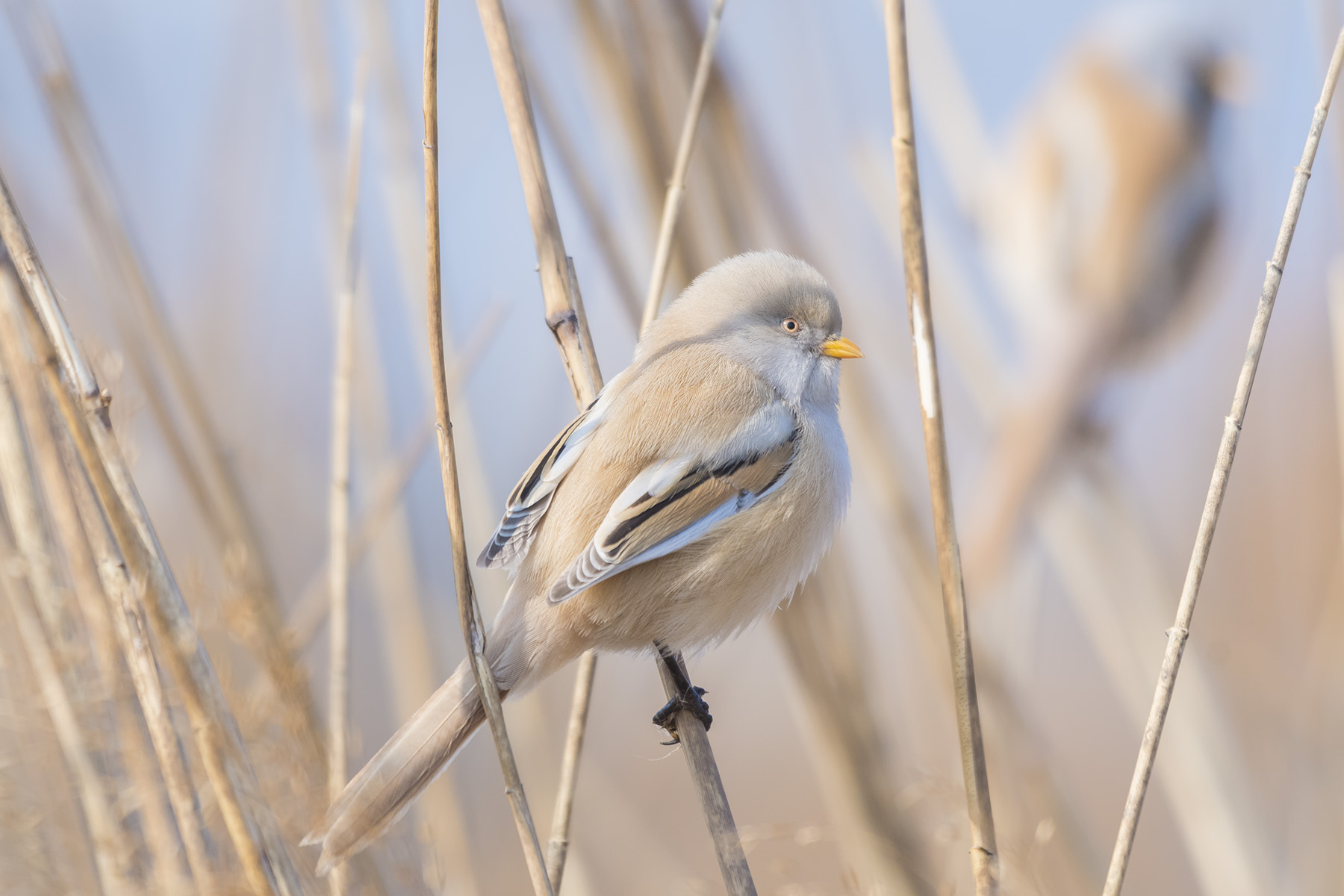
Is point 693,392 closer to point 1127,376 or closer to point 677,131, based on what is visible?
point 677,131

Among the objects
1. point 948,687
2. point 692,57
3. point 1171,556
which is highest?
point 692,57

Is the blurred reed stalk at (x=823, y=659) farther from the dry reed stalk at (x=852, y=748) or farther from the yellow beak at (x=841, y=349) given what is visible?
the yellow beak at (x=841, y=349)

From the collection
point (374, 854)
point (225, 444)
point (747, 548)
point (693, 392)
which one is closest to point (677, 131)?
point (693, 392)

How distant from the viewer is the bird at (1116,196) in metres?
2.80

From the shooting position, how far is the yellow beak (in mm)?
1543

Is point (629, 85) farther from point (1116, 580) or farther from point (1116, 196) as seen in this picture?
point (1116, 196)

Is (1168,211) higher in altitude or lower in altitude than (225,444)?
lower

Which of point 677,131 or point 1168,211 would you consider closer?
point 677,131

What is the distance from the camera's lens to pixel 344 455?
4.90 ft

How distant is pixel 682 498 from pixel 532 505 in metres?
0.23

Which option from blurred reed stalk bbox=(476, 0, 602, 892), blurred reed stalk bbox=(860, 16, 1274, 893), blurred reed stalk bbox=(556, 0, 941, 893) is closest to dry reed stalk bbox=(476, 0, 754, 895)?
blurred reed stalk bbox=(476, 0, 602, 892)

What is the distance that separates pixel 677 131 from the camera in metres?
1.68

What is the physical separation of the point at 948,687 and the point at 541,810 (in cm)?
85

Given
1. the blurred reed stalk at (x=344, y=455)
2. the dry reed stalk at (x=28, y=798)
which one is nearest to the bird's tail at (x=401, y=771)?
the blurred reed stalk at (x=344, y=455)
